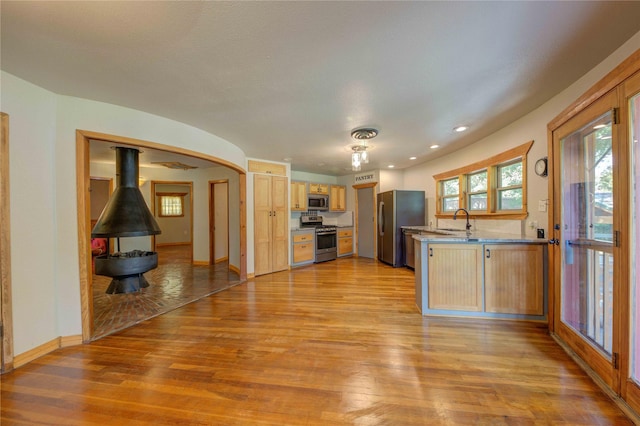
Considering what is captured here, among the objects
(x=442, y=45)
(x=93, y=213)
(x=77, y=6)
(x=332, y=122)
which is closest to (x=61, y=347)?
(x=77, y=6)

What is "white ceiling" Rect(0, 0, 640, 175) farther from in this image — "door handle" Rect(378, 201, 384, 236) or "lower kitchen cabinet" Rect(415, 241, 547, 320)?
"door handle" Rect(378, 201, 384, 236)

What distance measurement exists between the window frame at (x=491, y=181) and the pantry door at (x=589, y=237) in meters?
0.73

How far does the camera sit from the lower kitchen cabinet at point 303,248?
5277 mm

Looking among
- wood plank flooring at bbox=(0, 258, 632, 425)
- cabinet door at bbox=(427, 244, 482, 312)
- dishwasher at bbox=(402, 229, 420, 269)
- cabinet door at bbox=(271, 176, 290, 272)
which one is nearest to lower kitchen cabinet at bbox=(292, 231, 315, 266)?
cabinet door at bbox=(271, 176, 290, 272)

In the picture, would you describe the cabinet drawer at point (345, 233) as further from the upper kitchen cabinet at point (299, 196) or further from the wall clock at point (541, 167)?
the wall clock at point (541, 167)

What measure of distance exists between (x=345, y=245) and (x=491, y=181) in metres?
3.65

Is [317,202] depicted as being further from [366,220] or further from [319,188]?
[366,220]

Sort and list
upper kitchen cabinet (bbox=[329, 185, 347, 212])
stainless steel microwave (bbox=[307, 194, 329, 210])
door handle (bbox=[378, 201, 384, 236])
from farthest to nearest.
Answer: upper kitchen cabinet (bbox=[329, 185, 347, 212]) < stainless steel microwave (bbox=[307, 194, 329, 210]) < door handle (bbox=[378, 201, 384, 236])

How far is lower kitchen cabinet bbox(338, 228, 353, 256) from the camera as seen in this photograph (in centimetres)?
617

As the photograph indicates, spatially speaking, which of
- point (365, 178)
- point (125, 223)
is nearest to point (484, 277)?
point (365, 178)

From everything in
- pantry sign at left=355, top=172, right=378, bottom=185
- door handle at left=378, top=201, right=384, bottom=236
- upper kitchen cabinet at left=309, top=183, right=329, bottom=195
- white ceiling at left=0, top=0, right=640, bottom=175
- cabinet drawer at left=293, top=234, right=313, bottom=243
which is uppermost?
white ceiling at left=0, top=0, right=640, bottom=175

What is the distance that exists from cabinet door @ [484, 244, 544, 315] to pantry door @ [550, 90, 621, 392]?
A: 276mm

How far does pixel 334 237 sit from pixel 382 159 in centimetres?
228

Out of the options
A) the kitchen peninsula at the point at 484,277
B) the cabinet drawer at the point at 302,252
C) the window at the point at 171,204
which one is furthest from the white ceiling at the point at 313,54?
the window at the point at 171,204
